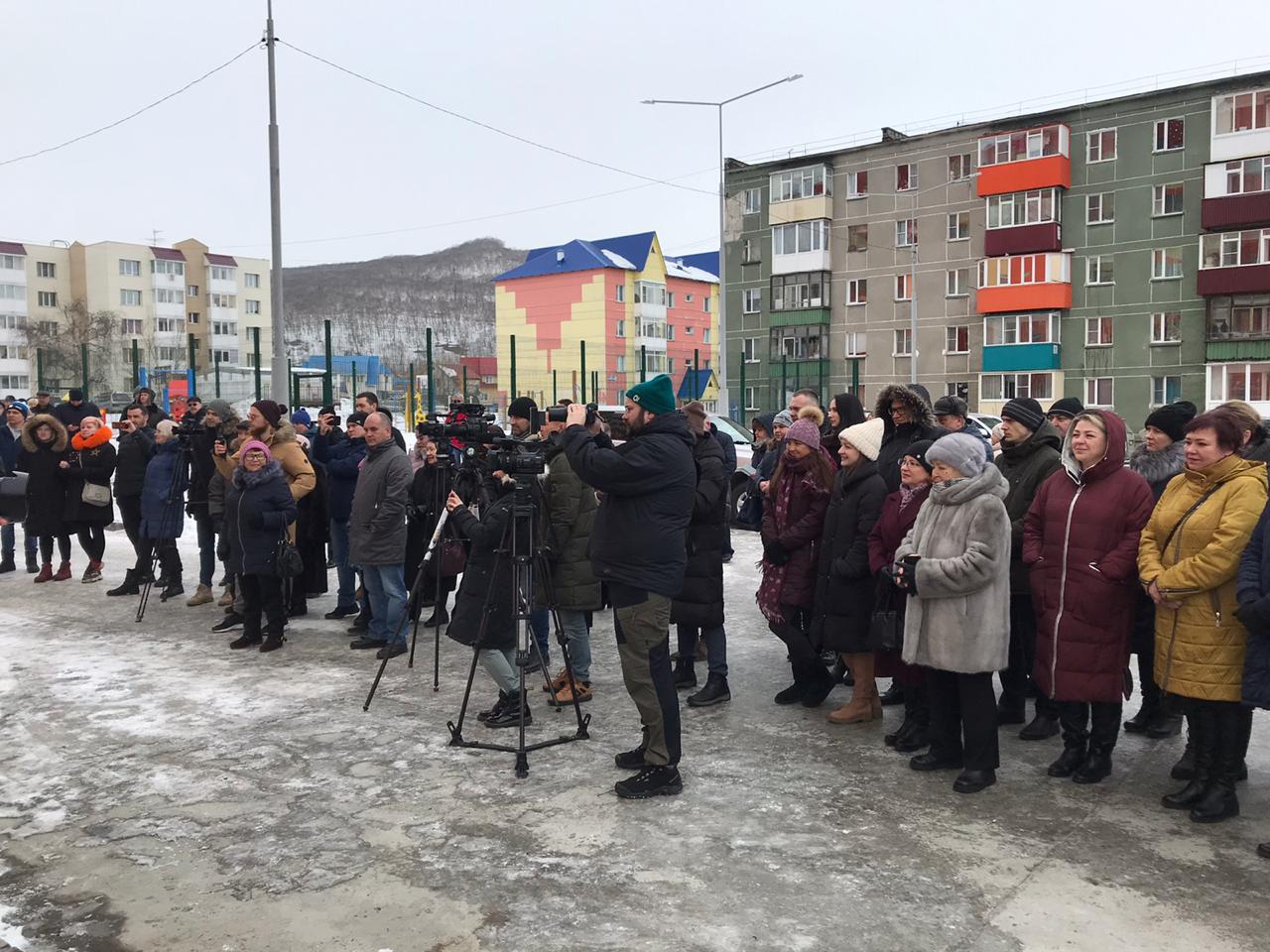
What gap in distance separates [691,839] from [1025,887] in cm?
128

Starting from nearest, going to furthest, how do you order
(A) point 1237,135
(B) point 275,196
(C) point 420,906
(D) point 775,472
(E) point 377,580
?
(C) point 420,906 < (D) point 775,472 < (E) point 377,580 < (B) point 275,196 < (A) point 1237,135

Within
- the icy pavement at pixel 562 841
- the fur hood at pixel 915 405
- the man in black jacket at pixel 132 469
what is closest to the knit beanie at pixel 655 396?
the fur hood at pixel 915 405

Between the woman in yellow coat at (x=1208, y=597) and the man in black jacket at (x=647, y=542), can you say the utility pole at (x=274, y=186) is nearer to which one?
the man in black jacket at (x=647, y=542)

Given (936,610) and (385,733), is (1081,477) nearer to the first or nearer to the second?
(936,610)

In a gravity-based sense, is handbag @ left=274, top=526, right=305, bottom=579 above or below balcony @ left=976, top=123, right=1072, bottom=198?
below

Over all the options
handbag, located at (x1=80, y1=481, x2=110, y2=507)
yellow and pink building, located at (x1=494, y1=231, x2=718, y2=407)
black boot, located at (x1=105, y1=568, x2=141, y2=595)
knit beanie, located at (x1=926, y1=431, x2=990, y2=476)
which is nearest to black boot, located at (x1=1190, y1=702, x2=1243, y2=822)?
knit beanie, located at (x1=926, y1=431, x2=990, y2=476)

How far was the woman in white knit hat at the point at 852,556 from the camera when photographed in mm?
5566

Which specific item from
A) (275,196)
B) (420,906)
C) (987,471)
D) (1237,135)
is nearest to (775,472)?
(987,471)

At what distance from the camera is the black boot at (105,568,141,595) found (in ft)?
32.1

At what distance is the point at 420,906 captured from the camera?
3615 mm

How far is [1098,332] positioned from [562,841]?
39.5 meters

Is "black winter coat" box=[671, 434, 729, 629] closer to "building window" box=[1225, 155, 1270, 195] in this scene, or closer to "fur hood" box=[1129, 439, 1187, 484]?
"fur hood" box=[1129, 439, 1187, 484]

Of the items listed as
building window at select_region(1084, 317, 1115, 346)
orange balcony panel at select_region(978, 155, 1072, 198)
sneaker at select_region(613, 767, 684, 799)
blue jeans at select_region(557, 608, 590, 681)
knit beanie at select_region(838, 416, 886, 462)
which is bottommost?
sneaker at select_region(613, 767, 684, 799)

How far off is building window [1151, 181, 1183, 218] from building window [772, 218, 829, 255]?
1335 centimetres
